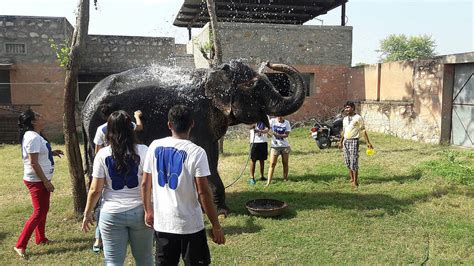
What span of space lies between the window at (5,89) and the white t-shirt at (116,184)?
1386cm

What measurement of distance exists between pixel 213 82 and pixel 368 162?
565 cm

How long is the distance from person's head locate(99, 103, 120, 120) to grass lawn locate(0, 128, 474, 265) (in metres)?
1.63

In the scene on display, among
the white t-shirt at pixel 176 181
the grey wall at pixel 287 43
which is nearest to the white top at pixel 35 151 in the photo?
the white t-shirt at pixel 176 181

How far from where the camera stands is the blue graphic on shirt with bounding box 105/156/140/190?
336cm

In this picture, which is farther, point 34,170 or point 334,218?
point 334,218

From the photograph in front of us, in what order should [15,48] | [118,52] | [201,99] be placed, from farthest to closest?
[118,52]
[15,48]
[201,99]

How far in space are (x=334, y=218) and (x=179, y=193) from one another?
11.6 feet

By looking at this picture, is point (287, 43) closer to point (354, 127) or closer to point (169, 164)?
point (354, 127)

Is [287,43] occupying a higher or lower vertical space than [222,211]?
higher

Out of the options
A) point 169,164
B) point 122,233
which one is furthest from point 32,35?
point 169,164

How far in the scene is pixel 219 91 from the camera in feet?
19.8

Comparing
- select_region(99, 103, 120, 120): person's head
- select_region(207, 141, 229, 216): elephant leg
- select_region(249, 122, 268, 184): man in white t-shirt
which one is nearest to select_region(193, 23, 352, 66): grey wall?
Answer: select_region(249, 122, 268, 184): man in white t-shirt

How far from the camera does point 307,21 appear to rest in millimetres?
20297

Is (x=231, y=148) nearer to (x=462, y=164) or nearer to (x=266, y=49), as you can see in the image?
(x=266, y=49)
